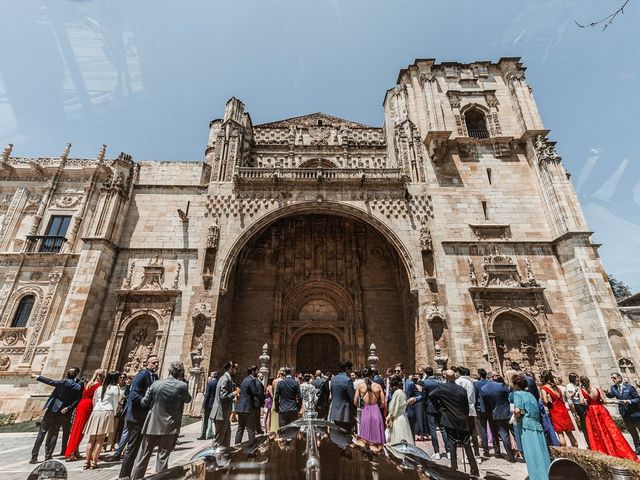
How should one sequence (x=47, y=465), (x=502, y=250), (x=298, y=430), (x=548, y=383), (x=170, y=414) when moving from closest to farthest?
(x=47, y=465), (x=298, y=430), (x=170, y=414), (x=548, y=383), (x=502, y=250)

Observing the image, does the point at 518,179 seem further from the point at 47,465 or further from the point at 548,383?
the point at 47,465

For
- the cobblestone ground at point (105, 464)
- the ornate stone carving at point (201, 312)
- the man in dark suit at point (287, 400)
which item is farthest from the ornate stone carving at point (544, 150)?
the ornate stone carving at point (201, 312)

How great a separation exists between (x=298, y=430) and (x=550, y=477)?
2415 millimetres

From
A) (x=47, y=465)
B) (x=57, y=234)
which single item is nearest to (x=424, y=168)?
(x=47, y=465)

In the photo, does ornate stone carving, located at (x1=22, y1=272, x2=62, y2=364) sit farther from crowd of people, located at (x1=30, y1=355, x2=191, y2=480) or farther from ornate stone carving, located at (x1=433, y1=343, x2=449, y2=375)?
ornate stone carving, located at (x1=433, y1=343, x2=449, y2=375)

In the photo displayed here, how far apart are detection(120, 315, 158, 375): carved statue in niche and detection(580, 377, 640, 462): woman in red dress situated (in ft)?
50.7

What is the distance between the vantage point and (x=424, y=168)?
58.6 ft

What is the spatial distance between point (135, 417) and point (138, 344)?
1049 centimetres

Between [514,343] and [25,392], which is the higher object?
[514,343]

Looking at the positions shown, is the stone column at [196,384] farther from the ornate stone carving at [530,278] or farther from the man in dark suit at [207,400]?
the ornate stone carving at [530,278]

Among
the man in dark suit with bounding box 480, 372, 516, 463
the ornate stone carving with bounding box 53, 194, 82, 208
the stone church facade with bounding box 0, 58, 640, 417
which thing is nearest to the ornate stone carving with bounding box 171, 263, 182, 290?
the stone church facade with bounding box 0, 58, 640, 417

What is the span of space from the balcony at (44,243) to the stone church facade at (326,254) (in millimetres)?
103

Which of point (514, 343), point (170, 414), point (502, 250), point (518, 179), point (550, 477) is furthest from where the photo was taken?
point (518, 179)

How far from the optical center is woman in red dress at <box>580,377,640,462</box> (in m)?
6.39
